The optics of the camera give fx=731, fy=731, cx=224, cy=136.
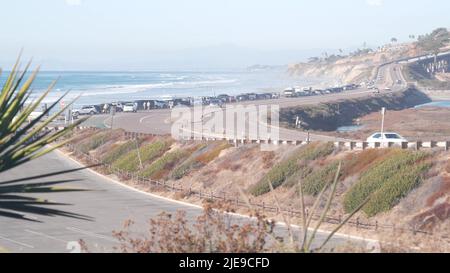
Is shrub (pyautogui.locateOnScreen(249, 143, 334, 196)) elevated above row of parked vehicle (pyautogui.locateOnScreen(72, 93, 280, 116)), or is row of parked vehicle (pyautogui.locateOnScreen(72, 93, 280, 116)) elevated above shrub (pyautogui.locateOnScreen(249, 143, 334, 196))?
shrub (pyautogui.locateOnScreen(249, 143, 334, 196))

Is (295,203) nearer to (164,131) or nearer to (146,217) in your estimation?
(146,217)

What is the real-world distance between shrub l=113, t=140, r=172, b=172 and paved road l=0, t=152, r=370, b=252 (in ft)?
8.23

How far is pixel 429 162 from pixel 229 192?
11.1 m

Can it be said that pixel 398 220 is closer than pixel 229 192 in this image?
→ Yes

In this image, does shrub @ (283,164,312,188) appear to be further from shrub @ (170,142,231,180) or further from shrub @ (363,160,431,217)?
shrub @ (170,142,231,180)

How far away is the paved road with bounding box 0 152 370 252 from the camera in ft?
89.9

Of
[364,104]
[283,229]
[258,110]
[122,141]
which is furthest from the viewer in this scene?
[364,104]

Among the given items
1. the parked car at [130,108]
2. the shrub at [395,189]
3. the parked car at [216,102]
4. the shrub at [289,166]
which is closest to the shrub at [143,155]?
the shrub at [289,166]

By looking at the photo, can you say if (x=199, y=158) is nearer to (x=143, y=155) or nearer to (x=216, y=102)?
(x=143, y=155)

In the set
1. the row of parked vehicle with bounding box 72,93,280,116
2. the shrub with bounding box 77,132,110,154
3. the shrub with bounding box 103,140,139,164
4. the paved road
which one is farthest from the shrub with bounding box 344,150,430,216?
the row of parked vehicle with bounding box 72,93,280,116

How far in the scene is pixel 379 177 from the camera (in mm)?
33938

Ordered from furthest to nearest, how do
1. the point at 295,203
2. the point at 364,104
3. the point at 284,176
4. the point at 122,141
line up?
the point at 364,104, the point at 122,141, the point at 284,176, the point at 295,203
